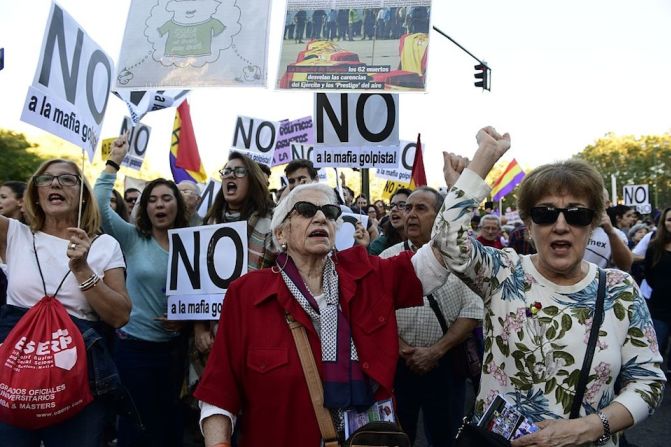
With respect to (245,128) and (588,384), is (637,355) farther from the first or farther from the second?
(245,128)

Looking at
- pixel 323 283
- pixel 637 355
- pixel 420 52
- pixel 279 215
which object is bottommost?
pixel 637 355

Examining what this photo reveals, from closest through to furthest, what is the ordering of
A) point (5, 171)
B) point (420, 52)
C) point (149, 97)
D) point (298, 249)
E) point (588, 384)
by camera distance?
1. point (588, 384)
2. point (298, 249)
3. point (420, 52)
4. point (149, 97)
5. point (5, 171)

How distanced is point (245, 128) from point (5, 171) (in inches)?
1212

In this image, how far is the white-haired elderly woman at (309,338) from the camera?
2.24 m

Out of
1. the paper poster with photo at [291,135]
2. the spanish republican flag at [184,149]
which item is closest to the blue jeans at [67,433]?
the spanish republican flag at [184,149]

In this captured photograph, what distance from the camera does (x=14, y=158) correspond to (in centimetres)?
3434

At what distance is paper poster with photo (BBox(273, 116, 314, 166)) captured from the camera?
1037 cm

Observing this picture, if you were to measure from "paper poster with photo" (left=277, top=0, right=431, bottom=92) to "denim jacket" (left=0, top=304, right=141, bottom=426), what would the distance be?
2276 mm

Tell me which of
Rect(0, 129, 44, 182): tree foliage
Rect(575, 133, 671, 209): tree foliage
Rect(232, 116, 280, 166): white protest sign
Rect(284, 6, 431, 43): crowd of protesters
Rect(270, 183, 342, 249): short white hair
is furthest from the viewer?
Rect(575, 133, 671, 209): tree foliage

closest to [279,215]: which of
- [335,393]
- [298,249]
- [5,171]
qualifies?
[298,249]

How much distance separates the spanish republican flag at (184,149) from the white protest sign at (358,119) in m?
3.21

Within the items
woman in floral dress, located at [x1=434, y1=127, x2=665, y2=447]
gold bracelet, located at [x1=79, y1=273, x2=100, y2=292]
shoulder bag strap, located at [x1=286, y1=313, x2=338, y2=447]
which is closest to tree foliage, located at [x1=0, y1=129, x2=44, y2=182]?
gold bracelet, located at [x1=79, y1=273, x2=100, y2=292]

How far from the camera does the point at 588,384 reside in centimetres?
212

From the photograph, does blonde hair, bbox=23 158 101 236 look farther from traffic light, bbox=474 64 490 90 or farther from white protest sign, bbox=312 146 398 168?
traffic light, bbox=474 64 490 90
